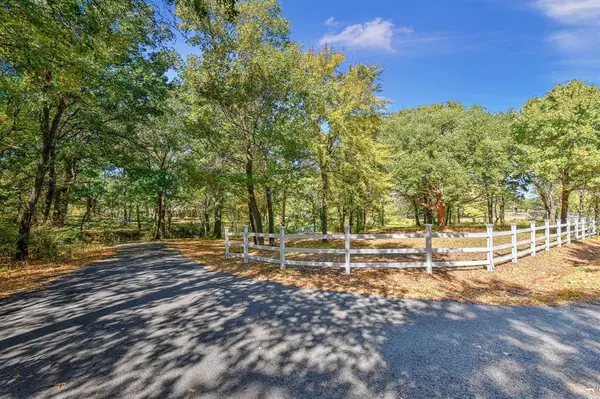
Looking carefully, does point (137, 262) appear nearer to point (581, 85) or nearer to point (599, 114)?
point (599, 114)

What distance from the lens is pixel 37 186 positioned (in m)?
10.8

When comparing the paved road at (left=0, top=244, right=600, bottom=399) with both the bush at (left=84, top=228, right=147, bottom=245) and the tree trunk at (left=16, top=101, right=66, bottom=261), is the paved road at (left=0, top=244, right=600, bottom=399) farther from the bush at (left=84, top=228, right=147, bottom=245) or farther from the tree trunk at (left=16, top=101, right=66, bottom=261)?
the bush at (left=84, top=228, right=147, bottom=245)

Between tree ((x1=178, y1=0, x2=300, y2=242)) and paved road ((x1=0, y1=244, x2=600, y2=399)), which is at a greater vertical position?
tree ((x1=178, y1=0, x2=300, y2=242))

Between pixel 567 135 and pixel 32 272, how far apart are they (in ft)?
80.3

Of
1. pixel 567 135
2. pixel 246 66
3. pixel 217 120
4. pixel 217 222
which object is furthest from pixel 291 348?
pixel 217 222

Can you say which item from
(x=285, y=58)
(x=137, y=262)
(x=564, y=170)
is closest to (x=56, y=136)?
(x=137, y=262)

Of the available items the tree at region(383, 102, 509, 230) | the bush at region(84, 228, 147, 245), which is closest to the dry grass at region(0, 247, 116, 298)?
the bush at region(84, 228, 147, 245)

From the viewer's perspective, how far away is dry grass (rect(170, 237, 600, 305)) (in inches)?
220

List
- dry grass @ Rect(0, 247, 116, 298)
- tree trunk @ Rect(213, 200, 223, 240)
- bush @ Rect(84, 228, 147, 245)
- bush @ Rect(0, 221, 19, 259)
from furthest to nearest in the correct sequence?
tree trunk @ Rect(213, 200, 223, 240) → bush @ Rect(84, 228, 147, 245) → bush @ Rect(0, 221, 19, 259) → dry grass @ Rect(0, 247, 116, 298)

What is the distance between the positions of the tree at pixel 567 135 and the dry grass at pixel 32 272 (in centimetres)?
2254

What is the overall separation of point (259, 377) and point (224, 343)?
3.10 feet

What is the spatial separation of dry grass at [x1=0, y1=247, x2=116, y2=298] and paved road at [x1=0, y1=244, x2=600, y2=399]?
1.51 meters

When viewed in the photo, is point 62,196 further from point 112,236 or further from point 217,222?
point 217,222

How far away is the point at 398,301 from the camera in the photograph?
17.3 ft
